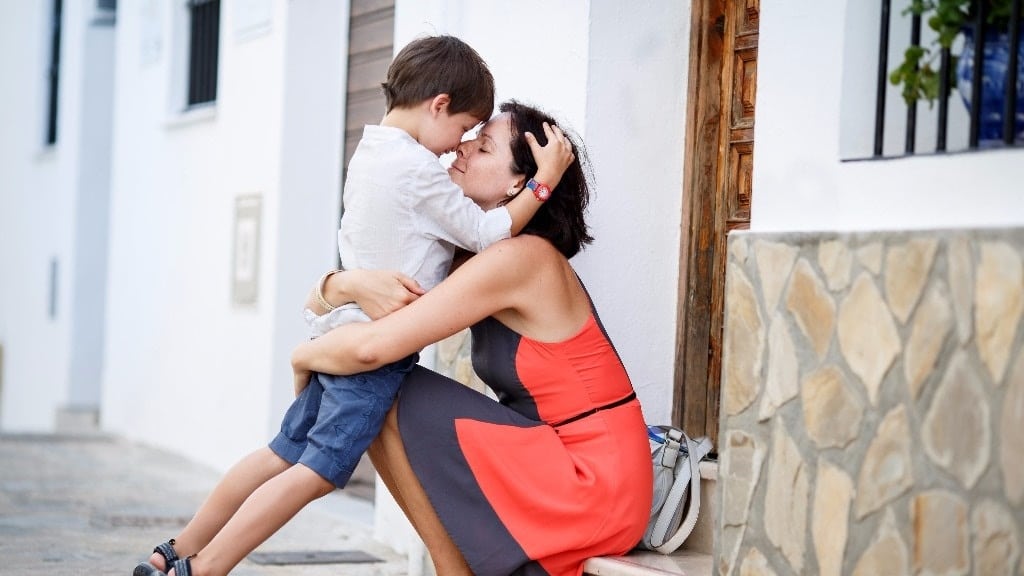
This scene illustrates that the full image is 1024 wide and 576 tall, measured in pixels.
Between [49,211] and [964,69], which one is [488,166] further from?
[49,211]

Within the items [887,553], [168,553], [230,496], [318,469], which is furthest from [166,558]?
[887,553]

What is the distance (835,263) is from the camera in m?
3.04

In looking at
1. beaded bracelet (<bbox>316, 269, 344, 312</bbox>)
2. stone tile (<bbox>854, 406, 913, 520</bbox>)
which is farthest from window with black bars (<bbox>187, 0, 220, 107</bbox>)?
stone tile (<bbox>854, 406, 913, 520</bbox>)

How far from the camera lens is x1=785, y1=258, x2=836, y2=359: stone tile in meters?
3.05

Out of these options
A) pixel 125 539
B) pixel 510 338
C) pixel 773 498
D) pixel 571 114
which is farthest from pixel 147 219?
pixel 773 498

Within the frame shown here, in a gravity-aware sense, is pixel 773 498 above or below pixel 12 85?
below

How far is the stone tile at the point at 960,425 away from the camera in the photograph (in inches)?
107

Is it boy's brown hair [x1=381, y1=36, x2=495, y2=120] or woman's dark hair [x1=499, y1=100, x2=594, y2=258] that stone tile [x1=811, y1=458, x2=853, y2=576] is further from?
boy's brown hair [x1=381, y1=36, x2=495, y2=120]

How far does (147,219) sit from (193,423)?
1.74m

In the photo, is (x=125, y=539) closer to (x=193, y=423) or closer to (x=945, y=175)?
(x=193, y=423)

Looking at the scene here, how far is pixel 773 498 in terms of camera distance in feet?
10.4

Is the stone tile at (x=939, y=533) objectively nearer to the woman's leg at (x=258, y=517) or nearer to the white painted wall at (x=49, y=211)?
the woman's leg at (x=258, y=517)

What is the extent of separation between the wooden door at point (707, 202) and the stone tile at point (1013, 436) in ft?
5.76

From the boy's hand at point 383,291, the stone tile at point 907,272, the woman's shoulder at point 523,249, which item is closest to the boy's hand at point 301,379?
the boy's hand at point 383,291
